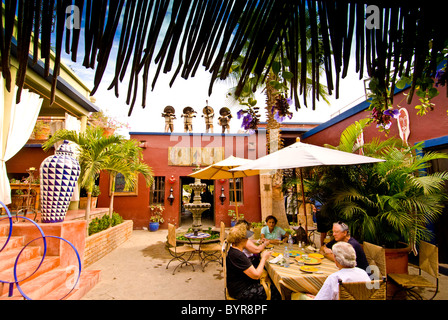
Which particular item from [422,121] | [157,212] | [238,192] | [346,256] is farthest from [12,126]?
[422,121]

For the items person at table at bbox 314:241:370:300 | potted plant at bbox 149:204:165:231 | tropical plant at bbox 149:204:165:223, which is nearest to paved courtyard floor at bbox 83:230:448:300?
person at table at bbox 314:241:370:300

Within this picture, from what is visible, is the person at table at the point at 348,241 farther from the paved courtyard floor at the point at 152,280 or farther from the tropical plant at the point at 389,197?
the paved courtyard floor at the point at 152,280

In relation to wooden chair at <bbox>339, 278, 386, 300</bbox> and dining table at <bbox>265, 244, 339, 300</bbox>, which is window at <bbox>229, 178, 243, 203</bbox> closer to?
dining table at <bbox>265, 244, 339, 300</bbox>

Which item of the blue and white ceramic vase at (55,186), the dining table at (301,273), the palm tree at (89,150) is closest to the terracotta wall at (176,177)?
the palm tree at (89,150)

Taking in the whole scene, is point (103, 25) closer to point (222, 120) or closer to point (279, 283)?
point (279, 283)

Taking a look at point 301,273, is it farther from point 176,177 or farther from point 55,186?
point 176,177

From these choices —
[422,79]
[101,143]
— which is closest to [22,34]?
[422,79]

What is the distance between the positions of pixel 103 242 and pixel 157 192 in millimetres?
5028

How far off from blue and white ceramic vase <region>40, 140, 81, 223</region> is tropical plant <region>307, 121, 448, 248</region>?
5.22 metres

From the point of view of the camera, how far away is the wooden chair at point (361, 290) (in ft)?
6.90

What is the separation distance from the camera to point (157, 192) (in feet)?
37.3

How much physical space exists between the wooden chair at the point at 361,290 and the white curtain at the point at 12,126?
6.02 meters

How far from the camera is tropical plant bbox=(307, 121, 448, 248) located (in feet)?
12.6

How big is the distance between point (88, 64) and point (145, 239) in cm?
904
